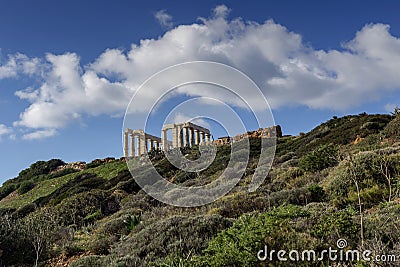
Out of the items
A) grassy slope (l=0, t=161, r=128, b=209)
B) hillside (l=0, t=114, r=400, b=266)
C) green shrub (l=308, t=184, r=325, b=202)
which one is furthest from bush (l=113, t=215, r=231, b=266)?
grassy slope (l=0, t=161, r=128, b=209)

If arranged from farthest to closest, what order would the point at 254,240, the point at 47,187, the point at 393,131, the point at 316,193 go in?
the point at 47,187 → the point at 393,131 → the point at 316,193 → the point at 254,240

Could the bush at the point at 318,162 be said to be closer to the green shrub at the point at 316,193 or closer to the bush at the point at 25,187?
the green shrub at the point at 316,193

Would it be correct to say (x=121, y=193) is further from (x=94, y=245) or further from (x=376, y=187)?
(x=376, y=187)

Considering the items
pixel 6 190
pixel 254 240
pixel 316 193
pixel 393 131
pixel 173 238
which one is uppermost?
pixel 393 131

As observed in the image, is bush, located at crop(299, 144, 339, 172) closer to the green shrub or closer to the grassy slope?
the green shrub

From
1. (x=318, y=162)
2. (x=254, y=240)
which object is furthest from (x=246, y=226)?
(x=318, y=162)

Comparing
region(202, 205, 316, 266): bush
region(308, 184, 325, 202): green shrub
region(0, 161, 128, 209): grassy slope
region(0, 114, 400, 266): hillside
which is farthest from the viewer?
region(0, 161, 128, 209): grassy slope

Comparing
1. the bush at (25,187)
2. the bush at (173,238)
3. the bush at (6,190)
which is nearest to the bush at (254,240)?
the bush at (173,238)

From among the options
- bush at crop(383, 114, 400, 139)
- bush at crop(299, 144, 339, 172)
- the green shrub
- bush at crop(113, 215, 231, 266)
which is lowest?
bush at crop(113, 215, 231, 266)

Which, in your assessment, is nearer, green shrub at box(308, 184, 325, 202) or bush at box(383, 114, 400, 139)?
green shrub at box(308, 184, 325, 202)

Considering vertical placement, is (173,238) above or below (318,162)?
below

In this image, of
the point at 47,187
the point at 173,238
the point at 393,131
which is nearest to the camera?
the point at 173,238

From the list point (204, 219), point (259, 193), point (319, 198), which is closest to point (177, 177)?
point (259, 193)

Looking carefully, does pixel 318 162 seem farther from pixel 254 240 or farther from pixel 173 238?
pixel 254 240
